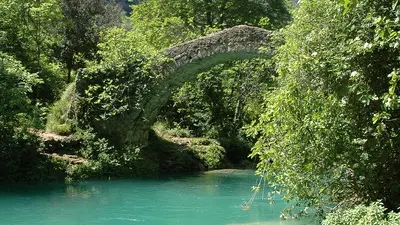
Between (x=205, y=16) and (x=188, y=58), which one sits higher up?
(x=205, y=16)

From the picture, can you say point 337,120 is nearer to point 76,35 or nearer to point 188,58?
point 188,58

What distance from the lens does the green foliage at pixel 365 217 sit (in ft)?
15.7

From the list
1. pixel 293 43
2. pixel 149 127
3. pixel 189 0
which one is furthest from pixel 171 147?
pixel 293 43

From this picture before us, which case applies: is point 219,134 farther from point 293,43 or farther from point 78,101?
point 293,43

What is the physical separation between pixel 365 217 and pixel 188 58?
358 inches

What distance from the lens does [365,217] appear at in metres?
4.96

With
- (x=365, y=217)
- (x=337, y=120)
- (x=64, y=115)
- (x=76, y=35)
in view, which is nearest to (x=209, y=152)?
(x=64, y=115)

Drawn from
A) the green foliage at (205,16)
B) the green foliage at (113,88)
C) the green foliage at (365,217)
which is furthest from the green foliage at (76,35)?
the green foliage at (365,217)

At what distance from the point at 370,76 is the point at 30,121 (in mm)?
7271

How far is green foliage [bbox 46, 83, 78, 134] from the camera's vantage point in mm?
12984

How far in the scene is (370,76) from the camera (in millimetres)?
5789

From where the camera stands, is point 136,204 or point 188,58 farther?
point 188,58

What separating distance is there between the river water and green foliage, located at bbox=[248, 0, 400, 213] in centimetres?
151

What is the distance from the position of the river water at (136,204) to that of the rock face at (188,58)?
1.90 metres
